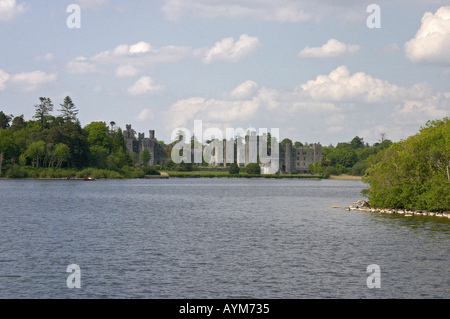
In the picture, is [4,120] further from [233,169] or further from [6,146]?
[233,169]

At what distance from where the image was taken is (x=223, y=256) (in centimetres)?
2706

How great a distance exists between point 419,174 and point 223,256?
88.6 ft

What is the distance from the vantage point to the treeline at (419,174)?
44781mm

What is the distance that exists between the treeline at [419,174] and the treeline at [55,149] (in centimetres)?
9668

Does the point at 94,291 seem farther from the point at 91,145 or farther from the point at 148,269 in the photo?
the point at 91,145

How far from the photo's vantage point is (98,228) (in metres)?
38.7

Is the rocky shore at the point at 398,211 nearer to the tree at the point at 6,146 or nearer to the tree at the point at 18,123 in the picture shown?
the tree at the point at 6,146

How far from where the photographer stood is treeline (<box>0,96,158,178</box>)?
13112 cm

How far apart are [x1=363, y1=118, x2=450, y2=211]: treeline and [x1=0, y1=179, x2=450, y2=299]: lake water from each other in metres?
2.29
